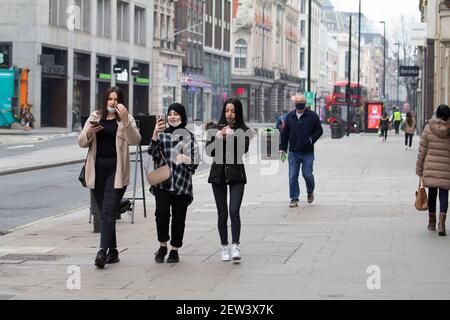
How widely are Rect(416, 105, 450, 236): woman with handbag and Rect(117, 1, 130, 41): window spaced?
57275 mm

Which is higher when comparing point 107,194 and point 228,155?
point 228,155

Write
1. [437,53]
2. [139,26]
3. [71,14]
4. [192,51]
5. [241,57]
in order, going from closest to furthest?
[437,53], [71,14], [139,26], [192,51], [241,57]

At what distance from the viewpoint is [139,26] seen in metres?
74.2

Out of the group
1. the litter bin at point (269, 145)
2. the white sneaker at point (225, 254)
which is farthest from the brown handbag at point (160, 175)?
the litter bin at point (269, 145)

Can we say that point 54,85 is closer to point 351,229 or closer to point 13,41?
point 13,41

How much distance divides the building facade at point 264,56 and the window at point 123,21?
123 feet

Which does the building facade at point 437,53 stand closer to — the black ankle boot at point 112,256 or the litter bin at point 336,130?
the litter bin at point 336,130

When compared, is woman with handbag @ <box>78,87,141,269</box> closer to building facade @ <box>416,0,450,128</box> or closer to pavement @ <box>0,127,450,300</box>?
pavement @ <box>0,127,450,300</box>

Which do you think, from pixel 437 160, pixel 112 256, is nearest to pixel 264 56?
pixel 437 160

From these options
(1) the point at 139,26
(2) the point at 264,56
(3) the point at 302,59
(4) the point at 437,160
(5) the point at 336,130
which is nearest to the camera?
(4) the point at 437,160

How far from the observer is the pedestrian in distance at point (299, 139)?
17.7 meters

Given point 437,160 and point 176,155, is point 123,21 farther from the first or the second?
point 176,155

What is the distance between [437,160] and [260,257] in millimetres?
3212
